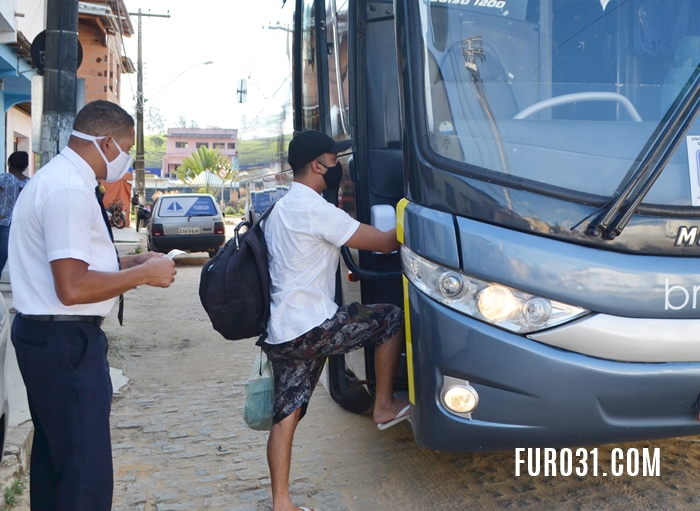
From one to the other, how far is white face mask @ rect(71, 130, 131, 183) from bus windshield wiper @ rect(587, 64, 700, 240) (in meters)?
1.80

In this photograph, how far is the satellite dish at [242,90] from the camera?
12.0 meters

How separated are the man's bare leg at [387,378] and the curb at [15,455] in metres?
1.93

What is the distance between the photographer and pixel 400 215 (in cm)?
332

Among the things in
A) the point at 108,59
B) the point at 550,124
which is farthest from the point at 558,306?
the point at 108,59

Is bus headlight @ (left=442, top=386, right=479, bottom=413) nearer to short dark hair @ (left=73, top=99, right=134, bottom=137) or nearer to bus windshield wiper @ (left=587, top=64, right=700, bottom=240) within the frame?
bus windshield wiper @ (left=587, top=64, right=700, bottom=240)

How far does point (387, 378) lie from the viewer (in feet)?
11.8

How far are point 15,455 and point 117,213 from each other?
80.4 ft

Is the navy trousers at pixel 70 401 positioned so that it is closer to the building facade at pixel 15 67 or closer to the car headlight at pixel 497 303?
the car headlight at pixel 497 303

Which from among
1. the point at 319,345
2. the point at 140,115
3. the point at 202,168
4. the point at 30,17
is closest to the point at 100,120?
the point at 319,345

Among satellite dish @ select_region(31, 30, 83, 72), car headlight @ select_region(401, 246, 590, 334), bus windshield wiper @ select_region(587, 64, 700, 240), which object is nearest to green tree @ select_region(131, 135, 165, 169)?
satellite dish @ select_region(31, 30, 83, 72)

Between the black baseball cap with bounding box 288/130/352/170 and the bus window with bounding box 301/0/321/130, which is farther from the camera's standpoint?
the bus window with bounding box 301/0/321/130

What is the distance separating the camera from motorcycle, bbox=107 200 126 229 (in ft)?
89.4

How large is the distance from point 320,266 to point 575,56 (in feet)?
4.78

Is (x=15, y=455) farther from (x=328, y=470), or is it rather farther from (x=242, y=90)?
(x=242, y=90)
